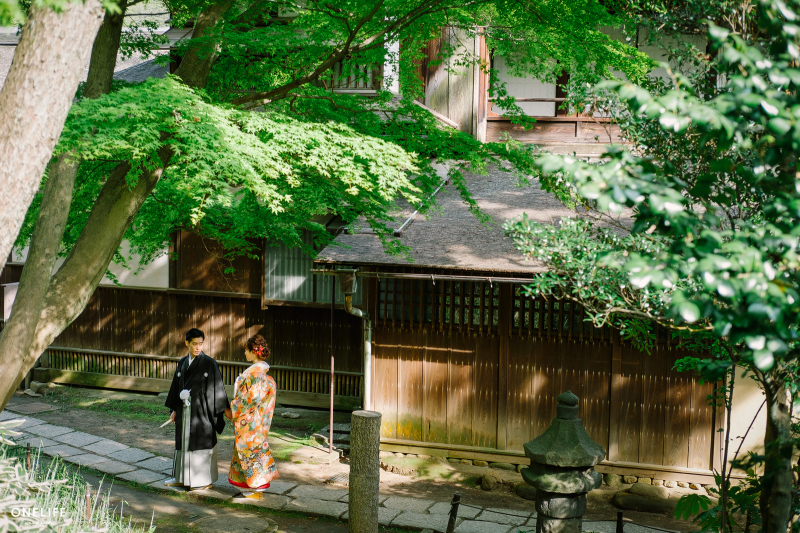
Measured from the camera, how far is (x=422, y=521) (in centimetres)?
742

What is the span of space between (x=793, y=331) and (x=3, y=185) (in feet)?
14.0

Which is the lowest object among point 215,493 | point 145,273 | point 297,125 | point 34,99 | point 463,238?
point 215,493

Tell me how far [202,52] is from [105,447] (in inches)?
239

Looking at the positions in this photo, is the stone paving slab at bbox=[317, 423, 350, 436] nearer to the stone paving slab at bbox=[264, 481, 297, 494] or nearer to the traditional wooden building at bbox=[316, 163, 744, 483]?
the traditional wooden building at bbox=[316, 163, 744, 483]

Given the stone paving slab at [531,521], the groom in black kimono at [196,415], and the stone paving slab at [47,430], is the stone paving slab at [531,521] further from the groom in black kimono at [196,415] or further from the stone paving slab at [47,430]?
the stone paving slab at [47,430]

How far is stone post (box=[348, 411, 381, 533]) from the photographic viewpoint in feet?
20.9

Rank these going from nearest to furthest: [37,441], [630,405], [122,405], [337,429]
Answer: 1. [630,405]
2. [37,441]
3. [337,429]
4. [122,405]

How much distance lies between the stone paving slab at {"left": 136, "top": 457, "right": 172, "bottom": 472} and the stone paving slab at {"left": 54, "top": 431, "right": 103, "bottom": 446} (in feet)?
4.74

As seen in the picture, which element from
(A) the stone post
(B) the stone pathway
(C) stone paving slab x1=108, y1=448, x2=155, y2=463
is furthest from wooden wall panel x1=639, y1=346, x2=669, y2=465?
(C) stone paving slab x1=108, y1=448, x2=155, y2=463

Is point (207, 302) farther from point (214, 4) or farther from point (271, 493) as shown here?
point (214, 4)

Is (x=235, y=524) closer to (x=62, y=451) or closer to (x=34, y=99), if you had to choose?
(x=62, y=451)

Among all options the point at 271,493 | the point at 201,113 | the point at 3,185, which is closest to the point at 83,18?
the point at 3,185

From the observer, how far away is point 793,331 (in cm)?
256

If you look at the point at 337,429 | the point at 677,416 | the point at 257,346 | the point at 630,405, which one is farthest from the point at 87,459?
the point at 677,416
